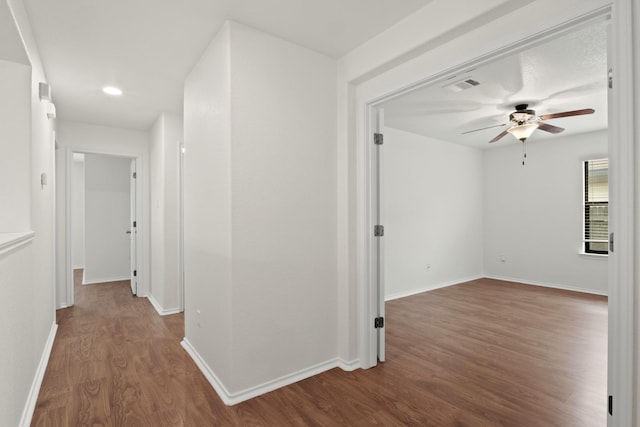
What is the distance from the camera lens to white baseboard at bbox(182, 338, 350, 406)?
2133 millimetres

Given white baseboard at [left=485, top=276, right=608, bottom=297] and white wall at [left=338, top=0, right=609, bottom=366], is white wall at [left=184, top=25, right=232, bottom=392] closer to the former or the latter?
white wall at [left=338, top=0, right=609, bottom=366]

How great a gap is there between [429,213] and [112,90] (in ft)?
15.7

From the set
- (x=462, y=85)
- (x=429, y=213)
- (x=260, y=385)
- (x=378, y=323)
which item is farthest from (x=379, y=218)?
(x=429, y=213)

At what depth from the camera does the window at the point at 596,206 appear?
534 cm

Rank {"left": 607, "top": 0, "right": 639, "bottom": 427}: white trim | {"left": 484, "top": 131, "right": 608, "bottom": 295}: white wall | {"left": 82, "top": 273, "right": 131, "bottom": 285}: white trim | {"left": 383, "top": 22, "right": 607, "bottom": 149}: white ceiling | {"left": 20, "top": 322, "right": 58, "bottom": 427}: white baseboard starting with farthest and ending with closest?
{"left": 82, "top": 273, "right": 131, "bottom": 285}: white trim → {"left": 484, "top": 131, "right": 608, "bottom": 295}: white wall → {"left": 383, "top": 22, "right": 607, "bottom": 149}: white ceiling → {"left": 20, "top": 322, "right": 58, "bottom": 427}: white baseboard → {"left": 607, "top": 0, "right": 639, "bottom": 427}: white trim

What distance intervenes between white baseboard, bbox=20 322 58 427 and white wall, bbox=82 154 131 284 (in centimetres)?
331

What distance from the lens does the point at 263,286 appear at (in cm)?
226

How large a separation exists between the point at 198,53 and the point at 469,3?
1.96 m

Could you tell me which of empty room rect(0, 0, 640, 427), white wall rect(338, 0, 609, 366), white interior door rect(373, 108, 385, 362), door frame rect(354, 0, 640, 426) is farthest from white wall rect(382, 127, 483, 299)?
door frame rect(354, 0, 640, 426)

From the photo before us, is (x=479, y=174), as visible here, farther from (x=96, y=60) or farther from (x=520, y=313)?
(x=96, y=60)

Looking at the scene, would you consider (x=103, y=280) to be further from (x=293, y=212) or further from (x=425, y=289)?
(x=425, y=289)

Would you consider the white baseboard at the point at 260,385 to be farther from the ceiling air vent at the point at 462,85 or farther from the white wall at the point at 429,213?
the ceiling air vent at the point at 462,85

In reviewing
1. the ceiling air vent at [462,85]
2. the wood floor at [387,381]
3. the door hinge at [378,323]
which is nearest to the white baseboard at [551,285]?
the wood floor at [387,381]

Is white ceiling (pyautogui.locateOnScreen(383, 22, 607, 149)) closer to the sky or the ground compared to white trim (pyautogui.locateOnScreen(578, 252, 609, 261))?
closer to the sky
